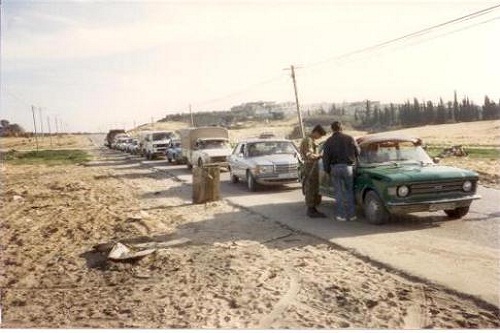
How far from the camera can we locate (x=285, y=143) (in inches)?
624

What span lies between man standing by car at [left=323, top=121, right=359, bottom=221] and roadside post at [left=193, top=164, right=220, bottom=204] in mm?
4181

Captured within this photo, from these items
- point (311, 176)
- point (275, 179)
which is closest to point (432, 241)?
point (311, 176)

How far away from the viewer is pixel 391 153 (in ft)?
31.5

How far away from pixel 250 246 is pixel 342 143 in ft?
8.68

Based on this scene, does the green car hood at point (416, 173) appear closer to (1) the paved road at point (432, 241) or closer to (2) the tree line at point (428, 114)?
(1) the paved road at point (432, 241)

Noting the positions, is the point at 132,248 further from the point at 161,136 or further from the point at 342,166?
the point at 161,136

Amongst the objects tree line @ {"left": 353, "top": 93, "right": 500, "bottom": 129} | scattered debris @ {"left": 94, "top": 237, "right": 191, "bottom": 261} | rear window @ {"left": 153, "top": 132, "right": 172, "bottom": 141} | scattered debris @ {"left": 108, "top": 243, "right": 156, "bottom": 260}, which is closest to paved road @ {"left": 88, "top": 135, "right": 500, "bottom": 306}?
scattered debris @ {"left": 94, "top": 237, "right": 191, "bottom": 261}

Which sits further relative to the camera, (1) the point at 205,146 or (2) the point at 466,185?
(1) the point at 205,146

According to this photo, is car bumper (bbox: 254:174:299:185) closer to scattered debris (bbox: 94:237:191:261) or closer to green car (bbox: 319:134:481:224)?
green car (bbox: 319:134:481:224)

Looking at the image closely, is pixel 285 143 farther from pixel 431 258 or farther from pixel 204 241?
pixel 431 258

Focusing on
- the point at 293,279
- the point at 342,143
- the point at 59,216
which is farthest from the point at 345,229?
the point at 59,216

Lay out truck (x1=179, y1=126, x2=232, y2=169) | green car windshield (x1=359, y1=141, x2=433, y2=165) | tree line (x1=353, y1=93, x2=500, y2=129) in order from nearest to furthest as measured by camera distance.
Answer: green car windshield (x1=359, y1=141, x2=433, y2=165), truck (x1=179, y1=126, x2=232, y2=169), tree line (x1=353, y1=93, x2=500, y2=129)

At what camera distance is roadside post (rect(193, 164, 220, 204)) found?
42.3ft

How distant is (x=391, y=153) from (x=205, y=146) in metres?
13.6
